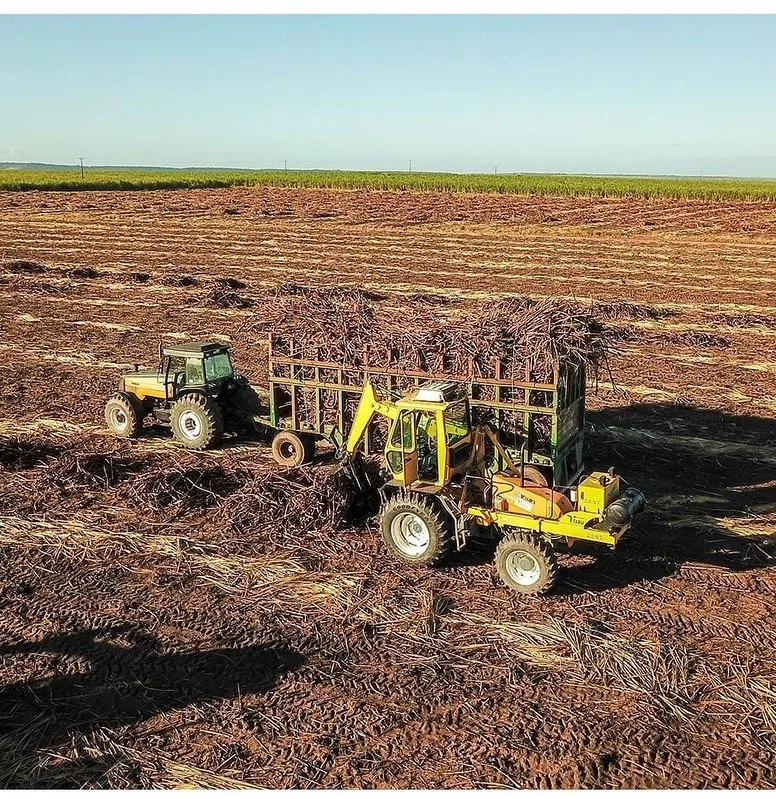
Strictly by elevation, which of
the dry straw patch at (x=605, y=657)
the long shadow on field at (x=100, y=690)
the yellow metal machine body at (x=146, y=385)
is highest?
the yellow metal machine body at (x=146, y=385)

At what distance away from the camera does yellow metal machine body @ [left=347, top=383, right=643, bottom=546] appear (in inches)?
338

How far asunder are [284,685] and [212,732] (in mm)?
820

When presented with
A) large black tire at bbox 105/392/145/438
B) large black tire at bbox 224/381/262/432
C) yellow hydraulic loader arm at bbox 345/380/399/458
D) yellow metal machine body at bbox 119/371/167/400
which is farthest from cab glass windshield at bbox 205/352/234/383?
yellow hydraulic loader arm at bbox 345/380/399/458

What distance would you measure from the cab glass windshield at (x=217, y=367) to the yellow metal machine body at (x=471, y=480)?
14.1 feet

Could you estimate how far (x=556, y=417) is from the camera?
10094mm

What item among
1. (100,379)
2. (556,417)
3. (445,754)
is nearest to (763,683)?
(445,754)

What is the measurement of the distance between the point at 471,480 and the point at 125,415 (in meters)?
6.87

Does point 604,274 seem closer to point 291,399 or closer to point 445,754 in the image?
point 291,399

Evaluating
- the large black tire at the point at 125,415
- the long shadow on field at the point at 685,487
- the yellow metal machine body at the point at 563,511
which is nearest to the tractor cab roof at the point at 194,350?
the large black tire at the point at 125,415

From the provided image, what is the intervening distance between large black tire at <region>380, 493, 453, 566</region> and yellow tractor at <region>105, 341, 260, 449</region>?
15.4 feet

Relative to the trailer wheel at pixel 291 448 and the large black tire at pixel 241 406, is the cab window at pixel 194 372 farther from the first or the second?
the trailer wheel at pixel 291 448

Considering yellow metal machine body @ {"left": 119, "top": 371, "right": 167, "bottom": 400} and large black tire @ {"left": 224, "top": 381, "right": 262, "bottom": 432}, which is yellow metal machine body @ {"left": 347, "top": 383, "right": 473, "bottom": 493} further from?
yellow metal machine body @ {"left": 119, "top": 371, "right": 167, "bottom": 400}

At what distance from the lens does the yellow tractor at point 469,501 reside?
859 cm

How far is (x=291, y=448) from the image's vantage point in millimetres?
12469
